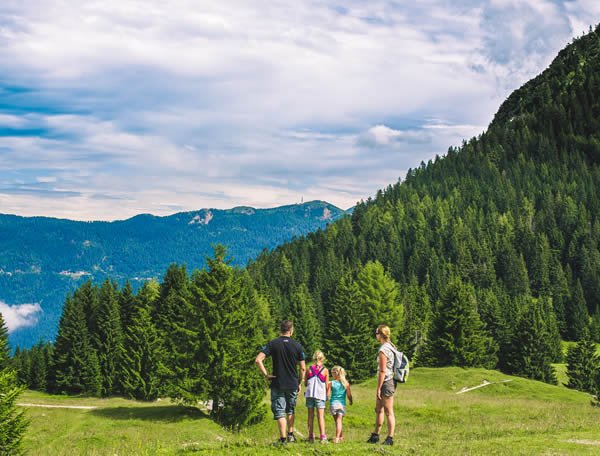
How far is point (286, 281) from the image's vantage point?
146500mm

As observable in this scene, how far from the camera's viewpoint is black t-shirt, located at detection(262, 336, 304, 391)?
14.2 metres

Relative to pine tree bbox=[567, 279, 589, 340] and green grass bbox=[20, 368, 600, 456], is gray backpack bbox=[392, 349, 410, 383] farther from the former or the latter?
pine tree bbox=[567, 279, 589, 340]

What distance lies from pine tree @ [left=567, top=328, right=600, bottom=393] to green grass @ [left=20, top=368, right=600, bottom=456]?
21.0m

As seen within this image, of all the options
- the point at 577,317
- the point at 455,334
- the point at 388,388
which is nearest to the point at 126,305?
the point at 455,334

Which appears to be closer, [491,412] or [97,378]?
[491,412]

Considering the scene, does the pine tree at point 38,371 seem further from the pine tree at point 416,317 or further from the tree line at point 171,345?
the pine tree at point 416,317

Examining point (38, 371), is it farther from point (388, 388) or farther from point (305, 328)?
point (388, 388)

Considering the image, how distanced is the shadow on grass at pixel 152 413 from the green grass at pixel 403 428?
66 millimetres

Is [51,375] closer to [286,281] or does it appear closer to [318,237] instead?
[286,281]

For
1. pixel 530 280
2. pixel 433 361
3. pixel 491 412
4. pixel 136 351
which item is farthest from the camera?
pixel 530 280

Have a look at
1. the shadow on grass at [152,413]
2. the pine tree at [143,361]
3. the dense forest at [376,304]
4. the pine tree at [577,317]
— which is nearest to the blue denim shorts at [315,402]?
the dense forest at [376,304]

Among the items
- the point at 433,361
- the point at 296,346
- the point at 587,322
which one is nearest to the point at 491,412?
the point at 296,346

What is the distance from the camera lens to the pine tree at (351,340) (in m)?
66.6

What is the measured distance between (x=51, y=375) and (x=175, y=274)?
23.8 meters
